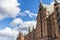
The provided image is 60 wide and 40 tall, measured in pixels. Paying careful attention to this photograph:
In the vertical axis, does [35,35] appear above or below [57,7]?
below

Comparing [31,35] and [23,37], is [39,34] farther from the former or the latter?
[23,37]

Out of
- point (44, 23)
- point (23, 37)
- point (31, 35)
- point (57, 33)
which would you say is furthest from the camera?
point (23, 37)

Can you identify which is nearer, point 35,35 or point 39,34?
point 39,34

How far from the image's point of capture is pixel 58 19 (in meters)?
66.2

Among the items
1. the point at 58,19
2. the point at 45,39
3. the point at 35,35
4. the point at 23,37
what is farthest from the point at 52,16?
the point at 23,37

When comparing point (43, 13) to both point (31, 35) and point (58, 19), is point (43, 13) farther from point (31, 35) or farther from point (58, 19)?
point (31, 35)

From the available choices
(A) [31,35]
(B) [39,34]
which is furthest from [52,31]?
(A) [31,35]

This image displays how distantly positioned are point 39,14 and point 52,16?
372 inches

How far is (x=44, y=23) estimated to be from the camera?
71.2 metres

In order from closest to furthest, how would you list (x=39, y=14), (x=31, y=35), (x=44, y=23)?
(x=44, y=23) < (x=39, y=14) < (x=31, y=35)

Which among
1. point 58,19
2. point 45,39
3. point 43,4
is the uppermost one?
point 43,4

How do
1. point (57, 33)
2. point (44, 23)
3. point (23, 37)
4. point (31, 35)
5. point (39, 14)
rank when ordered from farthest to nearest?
1. point (23, 37)
2. point (31, 35)
3. point (39, 14)
4. point (44, 23)
5. point (57, 33)

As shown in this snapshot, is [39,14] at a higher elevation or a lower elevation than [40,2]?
lower

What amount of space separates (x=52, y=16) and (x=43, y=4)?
11584mm
